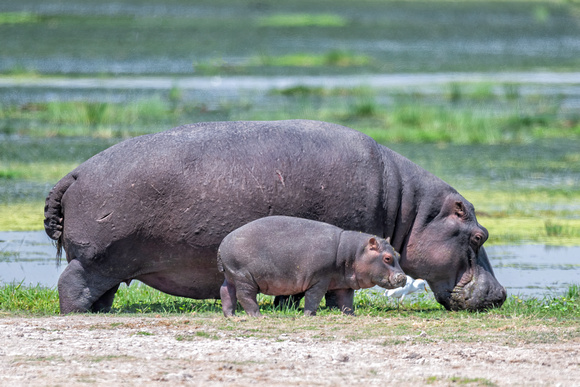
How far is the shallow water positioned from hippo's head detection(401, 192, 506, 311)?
0.88 meters

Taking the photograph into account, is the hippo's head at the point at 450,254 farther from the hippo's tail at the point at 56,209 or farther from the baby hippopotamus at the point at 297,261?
the hippo's tail at the point at 56,209

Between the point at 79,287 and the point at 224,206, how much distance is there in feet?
3.84

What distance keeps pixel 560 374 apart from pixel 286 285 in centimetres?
223

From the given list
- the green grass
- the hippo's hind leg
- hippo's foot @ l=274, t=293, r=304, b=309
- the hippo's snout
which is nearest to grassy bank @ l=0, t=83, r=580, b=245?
the green grass

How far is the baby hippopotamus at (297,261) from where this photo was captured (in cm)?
739

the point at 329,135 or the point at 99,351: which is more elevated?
the point at 329,135

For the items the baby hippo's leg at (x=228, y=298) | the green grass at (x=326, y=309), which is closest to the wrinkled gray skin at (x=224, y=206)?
the green grass at (x=326, y=309)

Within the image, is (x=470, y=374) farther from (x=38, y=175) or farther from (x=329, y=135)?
(x=38, y=175)

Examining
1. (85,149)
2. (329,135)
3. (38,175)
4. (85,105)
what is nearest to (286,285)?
(329,135)

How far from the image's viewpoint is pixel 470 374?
586 cm

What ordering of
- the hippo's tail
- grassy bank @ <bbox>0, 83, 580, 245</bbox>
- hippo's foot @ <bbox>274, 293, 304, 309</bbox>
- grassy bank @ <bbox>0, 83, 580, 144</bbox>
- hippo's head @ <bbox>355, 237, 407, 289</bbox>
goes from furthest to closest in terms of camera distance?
grassy bank @ <bbox>0, 83, 580, 144</bbox>, grassy bank @ <bbox>0, 83, 580, 245</bbox>, hippo's foot @ <bbox>274, 293, 304, 309</bbox>, the hippo's tail, hippo's head @ <bbox>355, 237, 407, 289</bbox>

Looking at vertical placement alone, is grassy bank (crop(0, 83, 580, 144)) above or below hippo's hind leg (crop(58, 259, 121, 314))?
above

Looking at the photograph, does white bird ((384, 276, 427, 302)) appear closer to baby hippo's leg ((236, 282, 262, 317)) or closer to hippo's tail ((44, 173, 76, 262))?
baby hippo's leg ((236, 282, 262, 317))

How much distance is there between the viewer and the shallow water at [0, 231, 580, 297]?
9391 mm
